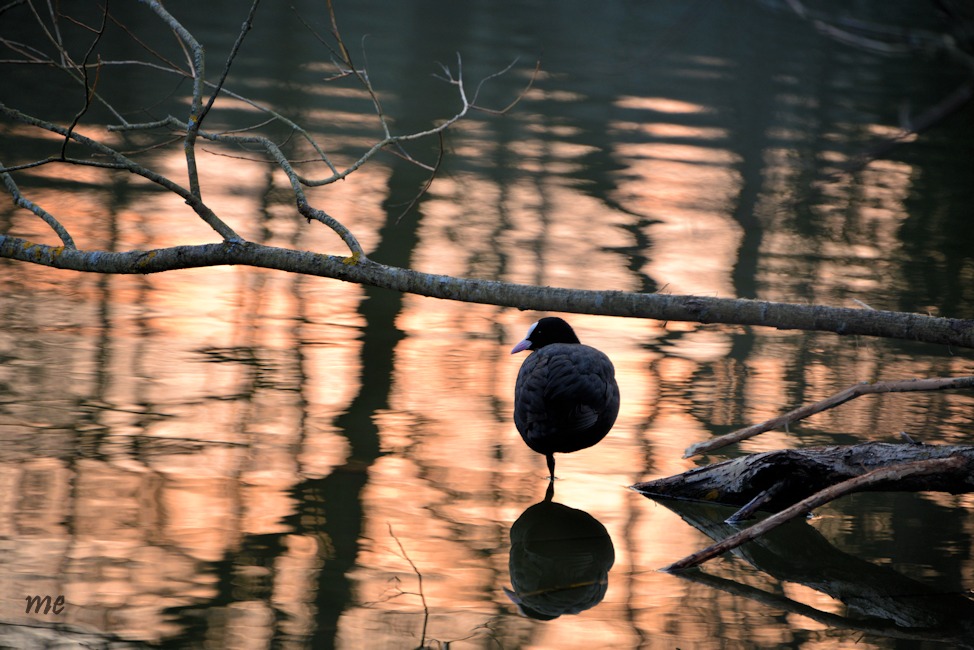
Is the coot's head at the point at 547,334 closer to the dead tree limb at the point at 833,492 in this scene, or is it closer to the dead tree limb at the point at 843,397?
the dead tree limb at the point at 843,397

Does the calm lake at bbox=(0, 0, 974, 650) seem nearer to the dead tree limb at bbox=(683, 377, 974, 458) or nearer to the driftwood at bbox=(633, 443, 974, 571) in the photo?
the driftwood at bbox=(633, 443, 974, 571)

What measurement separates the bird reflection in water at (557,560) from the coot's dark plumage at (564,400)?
10.9 inches

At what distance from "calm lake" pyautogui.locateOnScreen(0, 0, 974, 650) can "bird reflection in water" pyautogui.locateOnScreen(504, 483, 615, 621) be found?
0.02 meters

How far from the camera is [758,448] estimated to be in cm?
526

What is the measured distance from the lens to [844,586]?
4031 mm

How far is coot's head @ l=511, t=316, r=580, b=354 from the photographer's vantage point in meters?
5.25

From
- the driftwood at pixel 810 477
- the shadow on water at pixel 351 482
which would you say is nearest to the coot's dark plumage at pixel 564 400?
the driftwood at pixel 810 477

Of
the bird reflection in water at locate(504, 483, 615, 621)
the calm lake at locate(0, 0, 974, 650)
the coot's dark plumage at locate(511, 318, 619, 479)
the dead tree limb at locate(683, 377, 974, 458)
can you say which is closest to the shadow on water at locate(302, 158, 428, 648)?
the calm lake at locate(0, 0, 974, 650)

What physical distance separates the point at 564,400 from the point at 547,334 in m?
0.79

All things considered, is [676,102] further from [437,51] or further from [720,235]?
[720,235]

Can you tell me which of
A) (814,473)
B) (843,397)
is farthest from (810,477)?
(843,397)

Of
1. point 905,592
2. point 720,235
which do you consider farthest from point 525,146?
point 905,592

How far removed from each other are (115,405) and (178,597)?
185cm

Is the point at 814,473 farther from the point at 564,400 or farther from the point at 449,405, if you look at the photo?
the point at 449,405
